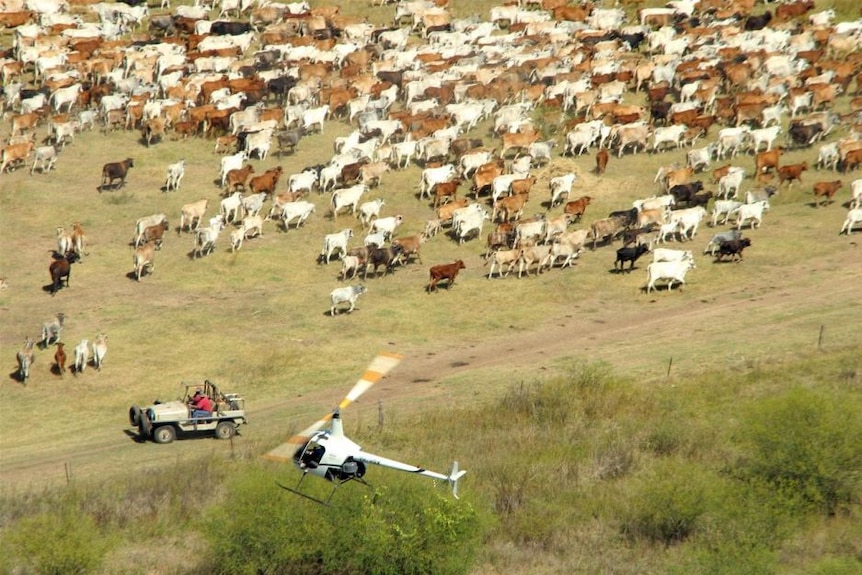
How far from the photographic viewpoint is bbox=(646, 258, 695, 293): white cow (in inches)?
1378

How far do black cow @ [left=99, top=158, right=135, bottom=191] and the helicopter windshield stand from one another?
26.1 m

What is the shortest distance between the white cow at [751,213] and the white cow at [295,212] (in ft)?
39.9

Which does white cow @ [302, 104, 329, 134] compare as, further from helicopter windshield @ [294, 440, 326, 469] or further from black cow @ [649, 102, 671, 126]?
helicopter windshield @ [294, 440, 326, 469]

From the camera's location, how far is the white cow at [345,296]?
1345 inches

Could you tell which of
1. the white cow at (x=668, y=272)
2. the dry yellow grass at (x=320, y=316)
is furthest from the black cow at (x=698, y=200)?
the white cow at (x=668, y=272)

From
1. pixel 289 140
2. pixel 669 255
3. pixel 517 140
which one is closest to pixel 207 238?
pixel 289 140

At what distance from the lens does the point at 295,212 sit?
39.7m

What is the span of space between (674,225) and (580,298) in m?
4.81

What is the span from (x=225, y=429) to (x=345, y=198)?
13739 millimetres

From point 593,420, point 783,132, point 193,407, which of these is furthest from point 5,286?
point 783,132

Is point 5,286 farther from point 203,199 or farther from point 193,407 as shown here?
point 193,407

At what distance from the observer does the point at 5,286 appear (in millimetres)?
36000

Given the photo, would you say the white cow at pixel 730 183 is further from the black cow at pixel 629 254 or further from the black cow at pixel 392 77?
the black cow at pixel 392 77

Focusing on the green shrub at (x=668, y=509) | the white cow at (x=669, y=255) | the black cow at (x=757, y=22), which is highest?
the black cow at (x=757, y=22)
